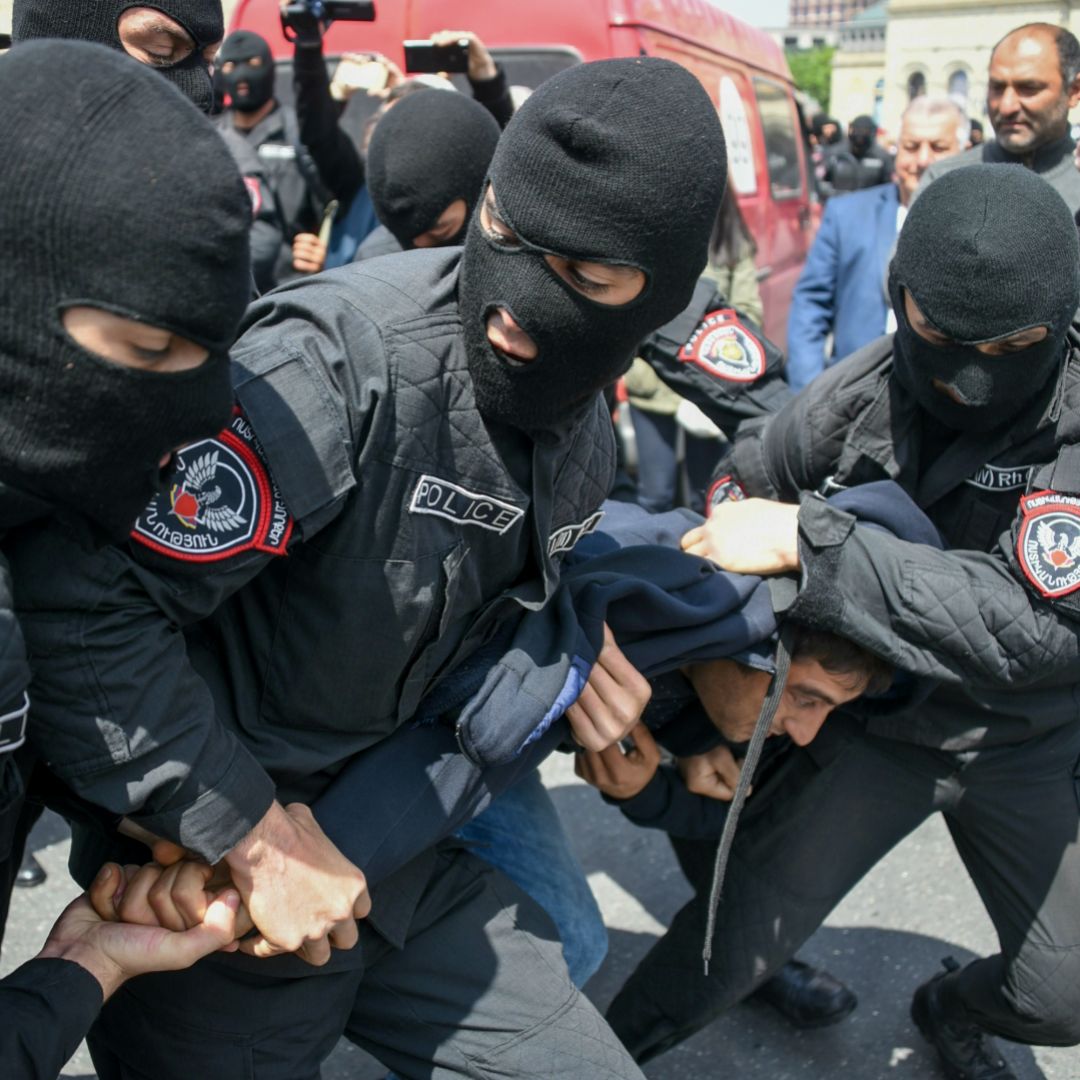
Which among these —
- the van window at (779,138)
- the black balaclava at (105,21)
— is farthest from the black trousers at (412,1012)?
the van window at (779,138)

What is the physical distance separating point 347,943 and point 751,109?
648cm

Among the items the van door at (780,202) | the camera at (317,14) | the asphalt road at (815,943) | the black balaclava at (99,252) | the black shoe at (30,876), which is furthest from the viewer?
the van door at (780,202)

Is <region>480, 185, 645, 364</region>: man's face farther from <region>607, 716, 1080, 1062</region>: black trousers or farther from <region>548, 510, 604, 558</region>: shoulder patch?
<region>607, 716, 1080, 1062</region>: black trousers

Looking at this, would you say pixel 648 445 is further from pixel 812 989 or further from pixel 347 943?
pixel 347 943

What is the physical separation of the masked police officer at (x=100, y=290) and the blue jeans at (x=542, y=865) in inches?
47.5

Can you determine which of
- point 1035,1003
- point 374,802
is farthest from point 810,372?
point 374,802

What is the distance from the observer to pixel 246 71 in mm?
5266

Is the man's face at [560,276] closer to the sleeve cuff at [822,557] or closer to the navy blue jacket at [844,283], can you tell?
the sleeve cuff at [822,557]

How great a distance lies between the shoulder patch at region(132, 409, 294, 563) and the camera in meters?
1.48

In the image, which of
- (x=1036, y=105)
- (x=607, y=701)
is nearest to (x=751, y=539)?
(x=607, y=701)

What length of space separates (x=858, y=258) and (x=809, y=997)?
105 inches

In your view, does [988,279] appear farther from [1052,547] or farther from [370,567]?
[370,567]

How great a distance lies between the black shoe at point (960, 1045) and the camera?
285 centimetres

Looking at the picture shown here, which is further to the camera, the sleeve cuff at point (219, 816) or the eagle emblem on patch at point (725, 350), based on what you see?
the eagle emblem on patch at point (725, 350)
